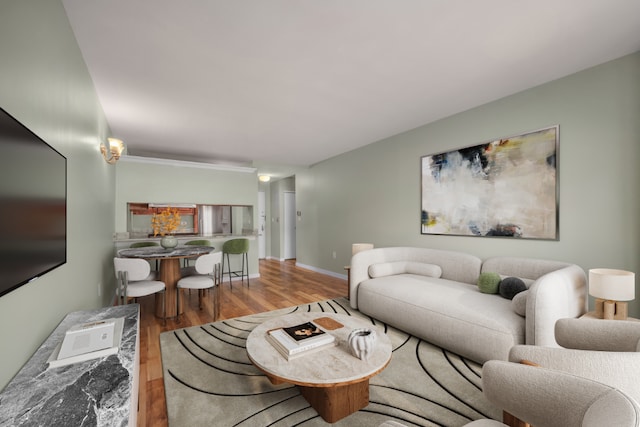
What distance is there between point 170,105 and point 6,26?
226 centimetres

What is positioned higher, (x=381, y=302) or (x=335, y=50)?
(x=335, y=50)

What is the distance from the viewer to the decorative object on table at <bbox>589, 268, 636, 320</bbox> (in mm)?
1986

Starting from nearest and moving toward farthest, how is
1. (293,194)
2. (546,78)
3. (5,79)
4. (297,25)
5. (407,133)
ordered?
(5,79) < (297,25) < (546,78) < (407,133) < (293,194)

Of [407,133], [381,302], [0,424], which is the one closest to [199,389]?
[0,424]

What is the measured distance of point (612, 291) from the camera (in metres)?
2.01

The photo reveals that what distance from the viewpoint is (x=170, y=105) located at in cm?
325

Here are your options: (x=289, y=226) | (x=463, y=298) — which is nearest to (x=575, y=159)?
(x=463, y=298)

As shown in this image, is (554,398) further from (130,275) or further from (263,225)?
(263,225)

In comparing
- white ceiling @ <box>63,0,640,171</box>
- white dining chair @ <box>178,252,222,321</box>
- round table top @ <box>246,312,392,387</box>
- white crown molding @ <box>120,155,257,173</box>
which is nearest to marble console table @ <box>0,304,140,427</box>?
round table top @ <box>246,312,392,387</box>

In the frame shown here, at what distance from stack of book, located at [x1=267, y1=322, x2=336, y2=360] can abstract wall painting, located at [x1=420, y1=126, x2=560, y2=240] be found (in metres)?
2.47

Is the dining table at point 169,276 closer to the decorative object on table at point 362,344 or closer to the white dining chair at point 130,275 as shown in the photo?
the white dining chair at point 130,275

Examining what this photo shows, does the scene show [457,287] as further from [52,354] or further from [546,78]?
[52,354]

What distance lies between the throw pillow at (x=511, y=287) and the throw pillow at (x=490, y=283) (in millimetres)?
75

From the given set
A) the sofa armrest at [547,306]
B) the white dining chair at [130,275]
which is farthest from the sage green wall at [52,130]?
the sofa armrest at [547,306]
